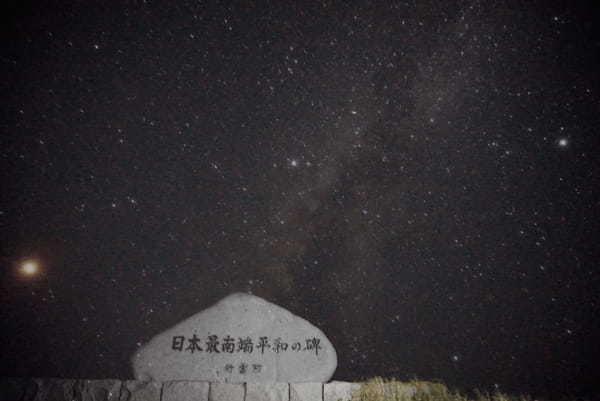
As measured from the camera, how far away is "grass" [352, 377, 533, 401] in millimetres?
4468

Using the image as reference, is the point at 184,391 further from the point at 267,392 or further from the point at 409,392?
the point at 409,392

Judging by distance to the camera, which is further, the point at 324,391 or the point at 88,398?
the point at 324,391

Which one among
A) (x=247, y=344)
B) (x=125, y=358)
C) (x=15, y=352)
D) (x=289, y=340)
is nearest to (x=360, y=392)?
(x=289, y=340)

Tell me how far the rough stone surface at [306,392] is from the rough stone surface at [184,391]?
1.44 m

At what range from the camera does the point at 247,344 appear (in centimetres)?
567

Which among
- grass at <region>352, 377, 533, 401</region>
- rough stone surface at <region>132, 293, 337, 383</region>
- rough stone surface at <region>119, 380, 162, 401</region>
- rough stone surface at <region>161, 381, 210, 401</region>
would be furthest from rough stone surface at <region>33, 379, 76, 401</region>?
grass at <region>352, 377, 533, 401</region>

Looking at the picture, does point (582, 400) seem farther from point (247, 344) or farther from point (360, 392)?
point (247, 344)

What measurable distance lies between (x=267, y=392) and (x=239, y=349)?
1138 millimetres

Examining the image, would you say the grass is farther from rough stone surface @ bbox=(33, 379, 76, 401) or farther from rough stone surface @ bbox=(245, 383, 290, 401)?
rough stone surface @ bbox=(33, 379, 76, 401)

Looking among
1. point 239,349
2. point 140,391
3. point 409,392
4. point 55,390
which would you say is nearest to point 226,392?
point 239,349

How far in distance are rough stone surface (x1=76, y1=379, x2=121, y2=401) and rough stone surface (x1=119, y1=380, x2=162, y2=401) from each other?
9 centimetres

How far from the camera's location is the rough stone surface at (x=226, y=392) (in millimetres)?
4590

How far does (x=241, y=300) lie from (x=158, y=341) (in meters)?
1.71

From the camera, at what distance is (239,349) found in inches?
Result: 220
